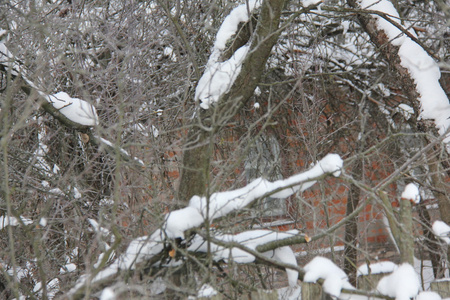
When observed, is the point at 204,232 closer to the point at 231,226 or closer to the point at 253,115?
the point at 231,226

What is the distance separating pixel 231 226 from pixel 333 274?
54cm

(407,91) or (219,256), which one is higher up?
(407,91)

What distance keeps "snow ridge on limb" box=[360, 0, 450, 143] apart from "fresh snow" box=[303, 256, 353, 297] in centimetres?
234

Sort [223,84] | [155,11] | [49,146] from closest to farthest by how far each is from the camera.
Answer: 1. [223,84]
2. [49,146]
3. [155,11]

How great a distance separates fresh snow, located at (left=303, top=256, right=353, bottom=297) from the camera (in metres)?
2.37

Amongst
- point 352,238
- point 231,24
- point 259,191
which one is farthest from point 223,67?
point 352,238

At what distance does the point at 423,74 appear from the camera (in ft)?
14.4

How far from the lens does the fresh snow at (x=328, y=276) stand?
2365 mm

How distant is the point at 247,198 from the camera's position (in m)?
2.55

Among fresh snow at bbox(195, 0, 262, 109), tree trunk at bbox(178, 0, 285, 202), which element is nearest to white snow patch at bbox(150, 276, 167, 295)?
tree trunk at bbox(178, 0, 285, 202)

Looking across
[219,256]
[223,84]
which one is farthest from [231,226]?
[223,84]

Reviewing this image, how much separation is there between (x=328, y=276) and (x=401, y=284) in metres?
0.33

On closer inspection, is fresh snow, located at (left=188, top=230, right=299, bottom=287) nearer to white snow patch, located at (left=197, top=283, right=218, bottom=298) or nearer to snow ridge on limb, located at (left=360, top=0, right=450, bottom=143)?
white snow patch, located at (left=197, top=283, right=218, bottom=298)

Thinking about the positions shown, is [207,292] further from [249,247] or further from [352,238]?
[352,238]
